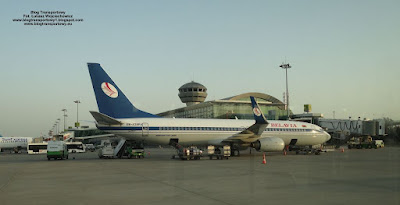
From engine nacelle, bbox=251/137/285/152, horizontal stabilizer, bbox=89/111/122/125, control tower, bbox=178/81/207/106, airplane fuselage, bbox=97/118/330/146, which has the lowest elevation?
engine nacelle, bbox=251/137/285/152

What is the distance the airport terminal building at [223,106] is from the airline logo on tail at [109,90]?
61625 millimetres

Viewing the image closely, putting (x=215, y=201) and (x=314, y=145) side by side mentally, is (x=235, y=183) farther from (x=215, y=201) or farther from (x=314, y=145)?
(x=314, y=145)

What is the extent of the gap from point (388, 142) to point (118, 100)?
62.2m

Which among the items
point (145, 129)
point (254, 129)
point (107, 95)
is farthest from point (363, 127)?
point (107, 95)

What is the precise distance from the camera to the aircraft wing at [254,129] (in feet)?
99.5

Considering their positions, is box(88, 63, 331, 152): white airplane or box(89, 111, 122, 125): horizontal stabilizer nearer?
box(89, 111, 122, 125): horizontal stabilizer

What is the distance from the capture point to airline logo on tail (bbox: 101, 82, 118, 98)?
2884 cm

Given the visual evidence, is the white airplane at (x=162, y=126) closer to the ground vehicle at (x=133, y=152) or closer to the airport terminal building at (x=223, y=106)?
the ground vehicle at (x=133, y=152)

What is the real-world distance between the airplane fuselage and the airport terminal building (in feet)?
165

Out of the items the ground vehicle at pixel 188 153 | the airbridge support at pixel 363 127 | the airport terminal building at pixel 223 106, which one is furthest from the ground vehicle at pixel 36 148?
the airbridge support at pixel 363 127

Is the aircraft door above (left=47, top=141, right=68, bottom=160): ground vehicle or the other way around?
above

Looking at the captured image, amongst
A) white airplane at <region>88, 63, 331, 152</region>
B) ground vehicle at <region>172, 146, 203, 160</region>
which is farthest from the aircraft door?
ground vehicle at <region>172, 146, 203, 160</region>

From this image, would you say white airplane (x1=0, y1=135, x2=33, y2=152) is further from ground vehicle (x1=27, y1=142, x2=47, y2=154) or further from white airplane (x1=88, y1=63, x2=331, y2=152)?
white airplane (x1=88, y1=63, x2=331, y2=152)

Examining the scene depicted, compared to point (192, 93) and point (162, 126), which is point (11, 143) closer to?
point (162, 126)
